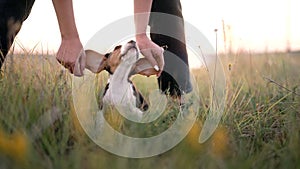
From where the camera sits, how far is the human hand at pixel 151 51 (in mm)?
2422

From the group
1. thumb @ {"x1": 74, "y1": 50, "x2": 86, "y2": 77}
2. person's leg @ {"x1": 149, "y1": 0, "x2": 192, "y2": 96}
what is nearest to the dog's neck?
thumb @ {"x1": 74, "y1": 50, "x2": 86, "y2": 77}

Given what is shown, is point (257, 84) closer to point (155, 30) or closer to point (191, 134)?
point (155, 30)

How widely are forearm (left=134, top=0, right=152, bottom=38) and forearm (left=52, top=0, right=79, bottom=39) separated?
36 cm

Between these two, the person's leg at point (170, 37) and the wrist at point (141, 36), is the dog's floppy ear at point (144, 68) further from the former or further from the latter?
the person's leg at point (170, 37)

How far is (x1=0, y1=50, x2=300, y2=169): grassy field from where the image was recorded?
1417 mm

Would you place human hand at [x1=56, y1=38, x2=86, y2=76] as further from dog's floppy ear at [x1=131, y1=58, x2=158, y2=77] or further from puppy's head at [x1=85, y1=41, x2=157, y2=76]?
dog's floppy ear at [x1=131, y1=58, x2=158, y2=77]

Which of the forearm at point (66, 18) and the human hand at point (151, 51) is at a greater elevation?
the forearm at point (66, 18)

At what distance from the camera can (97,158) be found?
138cm

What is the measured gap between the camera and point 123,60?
101 inches

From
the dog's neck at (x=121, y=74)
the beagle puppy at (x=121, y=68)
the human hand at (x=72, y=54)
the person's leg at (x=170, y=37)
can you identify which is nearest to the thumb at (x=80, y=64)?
the human hand at (x=72, y=54)

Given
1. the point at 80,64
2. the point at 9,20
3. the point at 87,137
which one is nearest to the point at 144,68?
the point at 80,64

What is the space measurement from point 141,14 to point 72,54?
422 mm

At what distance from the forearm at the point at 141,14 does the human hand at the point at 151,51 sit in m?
0.03

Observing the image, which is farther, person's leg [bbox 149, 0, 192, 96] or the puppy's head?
person's leg [bbox 149, 0, 192, 96]
